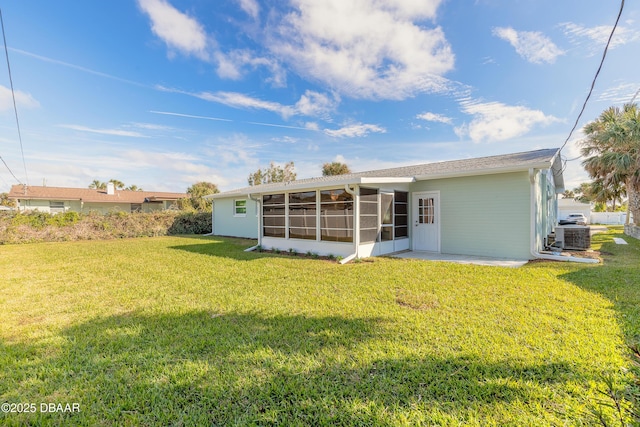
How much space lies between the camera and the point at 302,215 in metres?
10.4

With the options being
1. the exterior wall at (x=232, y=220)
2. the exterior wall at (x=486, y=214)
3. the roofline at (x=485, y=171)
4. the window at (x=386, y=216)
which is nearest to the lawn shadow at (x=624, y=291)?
the exterior wall at (x=486, y=214)

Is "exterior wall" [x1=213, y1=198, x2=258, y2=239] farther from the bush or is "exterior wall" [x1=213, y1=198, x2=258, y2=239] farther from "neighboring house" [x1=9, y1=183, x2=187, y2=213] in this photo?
"neighboring house" [x1=9, y1=183, x2=187, y2=213]

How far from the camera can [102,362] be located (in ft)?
9.86

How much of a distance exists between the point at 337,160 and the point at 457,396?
32740 mm

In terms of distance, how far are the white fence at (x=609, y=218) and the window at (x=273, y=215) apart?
133 feet

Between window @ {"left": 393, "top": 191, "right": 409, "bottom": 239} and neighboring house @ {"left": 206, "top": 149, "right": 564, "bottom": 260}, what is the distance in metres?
0.04

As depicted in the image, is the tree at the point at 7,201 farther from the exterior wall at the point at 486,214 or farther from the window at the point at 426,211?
the exterior wall at the point at 486,214

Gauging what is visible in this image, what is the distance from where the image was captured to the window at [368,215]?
29.5 feet

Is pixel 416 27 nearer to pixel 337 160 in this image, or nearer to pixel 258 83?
pixel 258 83

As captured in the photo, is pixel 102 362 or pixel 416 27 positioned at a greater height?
pixel 416 27

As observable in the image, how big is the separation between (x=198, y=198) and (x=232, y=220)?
38.8 feet

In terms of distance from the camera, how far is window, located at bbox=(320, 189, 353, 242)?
915 cm

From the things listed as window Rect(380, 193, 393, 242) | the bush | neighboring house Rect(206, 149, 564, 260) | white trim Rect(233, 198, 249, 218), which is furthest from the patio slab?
the bush

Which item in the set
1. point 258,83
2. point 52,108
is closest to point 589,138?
point 258,83
